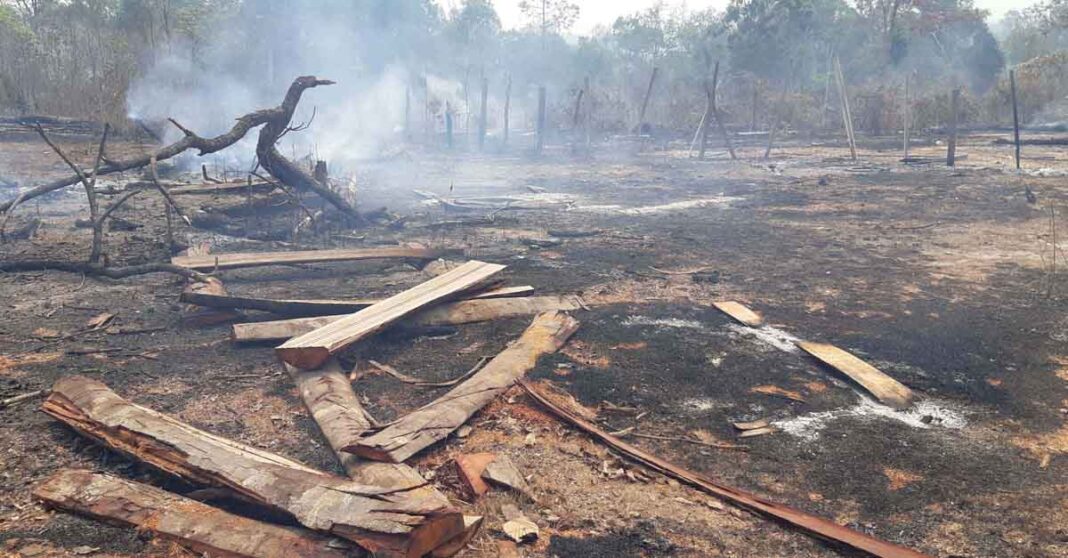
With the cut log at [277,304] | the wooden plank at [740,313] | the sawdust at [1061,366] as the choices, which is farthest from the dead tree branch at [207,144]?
the sawdust at [1061,366]

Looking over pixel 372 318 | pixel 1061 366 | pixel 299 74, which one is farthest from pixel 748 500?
pixel 299 74

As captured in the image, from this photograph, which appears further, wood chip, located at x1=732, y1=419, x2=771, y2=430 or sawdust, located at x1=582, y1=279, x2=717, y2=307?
sawdust, located at x1=582, y1=279, x2=717, y2=307

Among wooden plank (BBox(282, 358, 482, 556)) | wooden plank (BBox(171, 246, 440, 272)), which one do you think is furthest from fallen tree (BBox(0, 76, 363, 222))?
wooden plank (BBox(282, 358, 482, 556))

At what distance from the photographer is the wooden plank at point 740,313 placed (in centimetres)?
570

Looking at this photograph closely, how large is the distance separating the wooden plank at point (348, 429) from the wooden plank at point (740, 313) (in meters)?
3.29

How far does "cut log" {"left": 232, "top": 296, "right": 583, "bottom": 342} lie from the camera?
16.4ft

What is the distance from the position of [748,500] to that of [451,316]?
296 centimetres

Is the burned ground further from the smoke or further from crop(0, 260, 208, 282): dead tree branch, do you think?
the smoke

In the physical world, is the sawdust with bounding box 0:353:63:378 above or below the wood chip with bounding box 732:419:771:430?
above

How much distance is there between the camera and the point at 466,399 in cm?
390

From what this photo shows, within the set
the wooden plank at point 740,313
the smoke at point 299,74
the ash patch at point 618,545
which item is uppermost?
the smoke at point 299,74

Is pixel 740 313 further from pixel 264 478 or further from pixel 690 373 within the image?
pixel 264 478

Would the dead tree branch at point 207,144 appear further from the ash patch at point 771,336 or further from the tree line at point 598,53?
the tree line at point 598,53

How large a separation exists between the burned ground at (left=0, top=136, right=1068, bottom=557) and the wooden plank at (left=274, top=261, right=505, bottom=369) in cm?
23
